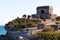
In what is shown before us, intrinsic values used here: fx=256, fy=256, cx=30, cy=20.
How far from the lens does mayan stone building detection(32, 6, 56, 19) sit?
43562 millimetres

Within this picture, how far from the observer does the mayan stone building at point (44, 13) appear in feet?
143

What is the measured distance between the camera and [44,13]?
147 feet

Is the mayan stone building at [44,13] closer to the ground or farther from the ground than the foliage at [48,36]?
farther from the ground

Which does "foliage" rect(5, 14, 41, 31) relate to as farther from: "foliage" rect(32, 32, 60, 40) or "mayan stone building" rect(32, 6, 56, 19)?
"foliage" rect(32, 32, 60, 40)

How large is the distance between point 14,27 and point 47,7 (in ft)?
34.2

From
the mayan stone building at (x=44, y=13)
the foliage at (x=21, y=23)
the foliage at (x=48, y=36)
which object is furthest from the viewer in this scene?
the mayan stone building at (x=44, y=13)

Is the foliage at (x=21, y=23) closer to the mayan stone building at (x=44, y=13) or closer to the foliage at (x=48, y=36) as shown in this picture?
the mayan stone building at (x=44, y=13)

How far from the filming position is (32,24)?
3556cm

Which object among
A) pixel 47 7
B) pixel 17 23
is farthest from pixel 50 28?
pixel 47 7

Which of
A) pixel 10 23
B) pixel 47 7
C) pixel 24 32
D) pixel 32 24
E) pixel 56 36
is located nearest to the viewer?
pixel 56 36

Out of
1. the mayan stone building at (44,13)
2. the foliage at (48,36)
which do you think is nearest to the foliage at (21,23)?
the mayan stone building at (44,13)

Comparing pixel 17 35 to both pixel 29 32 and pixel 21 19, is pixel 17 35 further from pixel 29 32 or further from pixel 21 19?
pixel 21 19

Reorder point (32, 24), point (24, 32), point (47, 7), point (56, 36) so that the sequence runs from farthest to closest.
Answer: point (47, 7)
point (32, 24)
point (24, 32)
point (56, 36)

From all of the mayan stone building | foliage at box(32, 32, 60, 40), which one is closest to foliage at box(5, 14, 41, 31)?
the mayan stone building
